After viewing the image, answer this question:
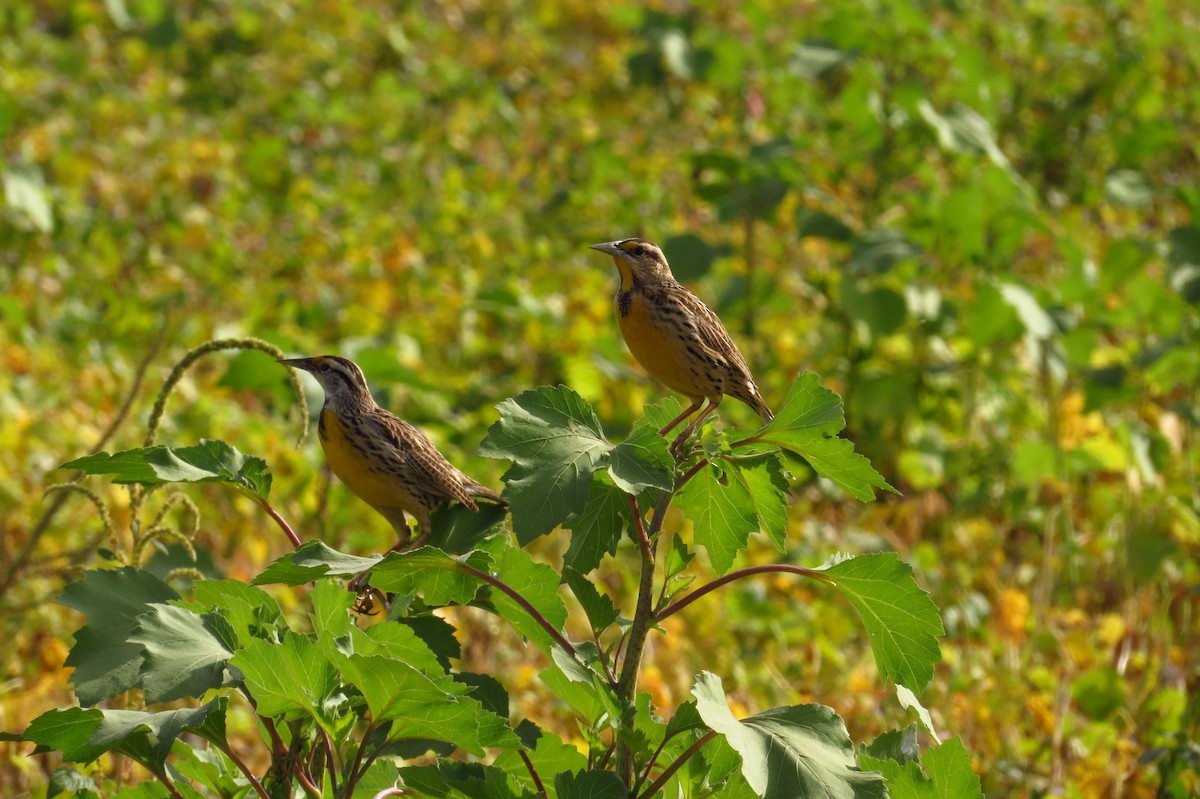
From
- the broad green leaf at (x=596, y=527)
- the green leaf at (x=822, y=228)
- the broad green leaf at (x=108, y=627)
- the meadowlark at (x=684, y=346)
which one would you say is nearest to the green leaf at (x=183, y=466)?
the broad green leaf at (x=108, y=627)

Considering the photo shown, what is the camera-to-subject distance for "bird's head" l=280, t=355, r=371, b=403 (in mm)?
2951

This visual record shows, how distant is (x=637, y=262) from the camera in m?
3.30

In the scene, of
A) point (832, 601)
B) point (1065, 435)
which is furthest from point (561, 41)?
point (832, 601)

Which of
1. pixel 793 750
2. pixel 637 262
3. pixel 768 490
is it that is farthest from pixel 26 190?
pixel 793 750

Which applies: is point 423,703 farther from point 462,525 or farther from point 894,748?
point 894,748

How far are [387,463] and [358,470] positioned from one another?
0.09 m

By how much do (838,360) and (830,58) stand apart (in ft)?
4.98

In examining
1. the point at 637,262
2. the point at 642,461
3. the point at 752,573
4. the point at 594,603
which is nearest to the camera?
the point at 642,461

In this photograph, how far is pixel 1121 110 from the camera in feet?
31.5

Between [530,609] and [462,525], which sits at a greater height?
[530,609]

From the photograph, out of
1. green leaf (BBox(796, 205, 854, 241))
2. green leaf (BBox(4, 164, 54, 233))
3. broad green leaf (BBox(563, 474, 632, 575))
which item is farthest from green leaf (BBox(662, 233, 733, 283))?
broad green leaf (BBox(563, 474, 632, 575))

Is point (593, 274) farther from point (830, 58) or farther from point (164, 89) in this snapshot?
point (164, 89)

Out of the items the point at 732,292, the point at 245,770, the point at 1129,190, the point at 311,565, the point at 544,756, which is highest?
the point at 311,565

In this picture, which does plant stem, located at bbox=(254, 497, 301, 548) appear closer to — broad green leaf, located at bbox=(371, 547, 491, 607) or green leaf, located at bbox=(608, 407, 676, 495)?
broad green leaf, located at bbox=(371, 547, 491, 607)
